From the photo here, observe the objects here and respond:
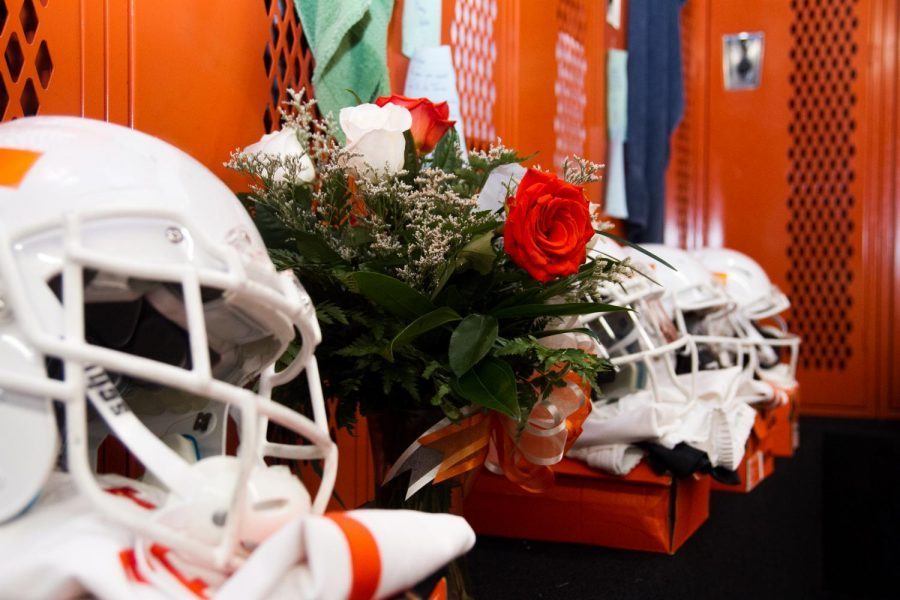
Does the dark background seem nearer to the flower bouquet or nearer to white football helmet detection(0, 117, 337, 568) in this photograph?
the flower bouquet

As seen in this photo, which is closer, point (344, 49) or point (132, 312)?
point (132, 312)

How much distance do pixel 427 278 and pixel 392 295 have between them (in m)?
0.04

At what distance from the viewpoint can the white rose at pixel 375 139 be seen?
2.04 ft

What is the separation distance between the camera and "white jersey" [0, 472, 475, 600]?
0.36 meters

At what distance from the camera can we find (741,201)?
8.82 ft

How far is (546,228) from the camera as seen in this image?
0.59m

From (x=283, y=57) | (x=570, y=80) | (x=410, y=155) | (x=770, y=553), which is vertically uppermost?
(x=570, y=80)

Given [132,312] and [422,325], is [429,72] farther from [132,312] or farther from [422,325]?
[132,312]

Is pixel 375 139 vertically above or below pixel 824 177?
below

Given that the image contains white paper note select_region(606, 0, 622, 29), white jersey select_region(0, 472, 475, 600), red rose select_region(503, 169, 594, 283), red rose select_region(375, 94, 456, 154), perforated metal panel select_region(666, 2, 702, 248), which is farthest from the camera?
perforated metal panel select_region(666, 2, 702, 248)

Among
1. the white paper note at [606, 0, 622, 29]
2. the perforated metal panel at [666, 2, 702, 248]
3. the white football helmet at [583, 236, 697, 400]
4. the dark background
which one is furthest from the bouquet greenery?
the perforated metal panel at [666, 2, 702, 248]

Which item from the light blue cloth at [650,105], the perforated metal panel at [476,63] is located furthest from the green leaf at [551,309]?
the light blue cloth at [650,105]

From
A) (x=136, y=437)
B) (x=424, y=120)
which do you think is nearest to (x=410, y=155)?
(x=424, y=120)

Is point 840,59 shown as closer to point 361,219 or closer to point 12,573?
point 361,219
